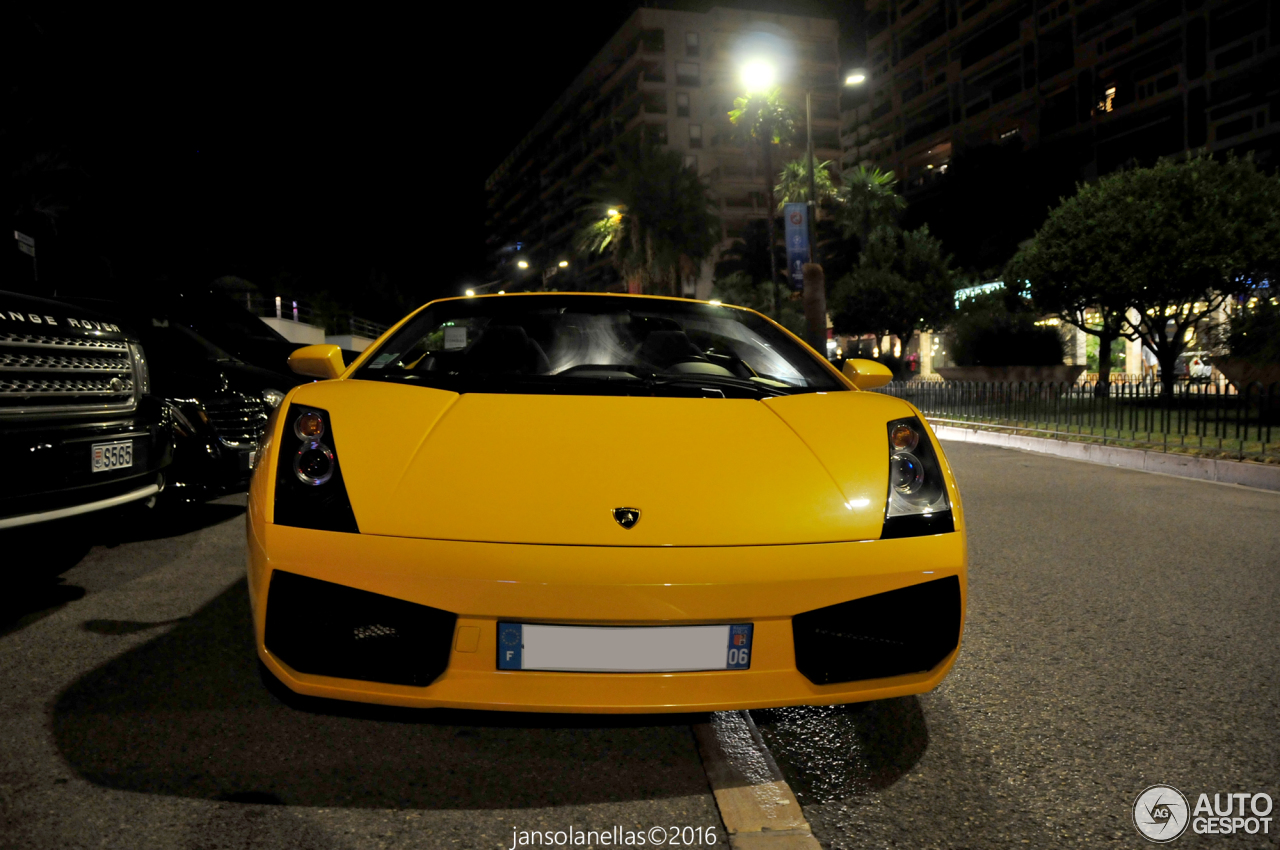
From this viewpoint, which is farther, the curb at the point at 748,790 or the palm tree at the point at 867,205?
the palm tree at the point at 867,205

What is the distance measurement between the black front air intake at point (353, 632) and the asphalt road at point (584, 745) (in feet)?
0.43

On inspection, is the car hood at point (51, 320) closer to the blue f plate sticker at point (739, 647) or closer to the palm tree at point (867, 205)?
the blue f plate sticker at point (739, 647)

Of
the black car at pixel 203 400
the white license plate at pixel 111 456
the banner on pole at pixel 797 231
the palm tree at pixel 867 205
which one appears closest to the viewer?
the white license plate at pixel 111 456

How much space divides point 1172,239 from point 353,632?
23846 mm

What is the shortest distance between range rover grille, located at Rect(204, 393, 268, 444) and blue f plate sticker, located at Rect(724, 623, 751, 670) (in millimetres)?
4533

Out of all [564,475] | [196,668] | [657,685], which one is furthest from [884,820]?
[196,668]

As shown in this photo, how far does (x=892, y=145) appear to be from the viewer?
73.8 m

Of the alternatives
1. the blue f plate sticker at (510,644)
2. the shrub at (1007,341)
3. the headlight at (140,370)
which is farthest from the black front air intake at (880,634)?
the shrub at (1007,341)

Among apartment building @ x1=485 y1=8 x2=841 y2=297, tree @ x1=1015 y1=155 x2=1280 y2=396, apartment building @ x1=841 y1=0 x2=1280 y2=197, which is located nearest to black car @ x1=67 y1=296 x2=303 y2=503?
tree @ x1=1015 y1=155 x2=1280 y2=396

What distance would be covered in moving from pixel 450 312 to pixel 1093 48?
59442mm

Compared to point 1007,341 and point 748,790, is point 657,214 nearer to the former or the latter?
point 1007,341

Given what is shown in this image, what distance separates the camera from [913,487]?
7.65 ft

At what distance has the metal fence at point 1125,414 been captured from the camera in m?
10.6

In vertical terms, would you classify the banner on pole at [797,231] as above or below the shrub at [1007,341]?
above
